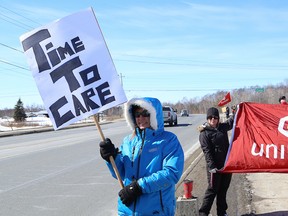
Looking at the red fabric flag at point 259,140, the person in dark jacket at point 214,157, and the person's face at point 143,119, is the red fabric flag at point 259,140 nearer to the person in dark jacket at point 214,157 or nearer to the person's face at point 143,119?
the person in dark jacket at point 214,157

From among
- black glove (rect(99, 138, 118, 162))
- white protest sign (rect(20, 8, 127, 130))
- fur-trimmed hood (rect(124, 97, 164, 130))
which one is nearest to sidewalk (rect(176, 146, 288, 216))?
fur-trimmed hood (rect(124, 97, 164, 130))

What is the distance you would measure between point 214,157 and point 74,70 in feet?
10.3

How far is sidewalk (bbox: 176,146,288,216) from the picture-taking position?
621cm

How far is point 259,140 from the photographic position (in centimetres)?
642

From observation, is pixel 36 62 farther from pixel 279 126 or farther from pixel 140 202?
pixel 279 126

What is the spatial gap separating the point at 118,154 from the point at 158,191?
0.49 meters

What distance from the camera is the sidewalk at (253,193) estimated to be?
6.21 metres

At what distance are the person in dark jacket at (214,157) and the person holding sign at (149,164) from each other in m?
2.48

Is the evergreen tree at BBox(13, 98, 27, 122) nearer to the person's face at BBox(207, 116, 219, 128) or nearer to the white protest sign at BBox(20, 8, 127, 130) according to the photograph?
the person's face at BBox(207, 116, 219, 128)

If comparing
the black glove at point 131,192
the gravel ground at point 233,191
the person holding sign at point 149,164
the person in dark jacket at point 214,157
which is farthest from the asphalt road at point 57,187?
the black glove at point 131,192

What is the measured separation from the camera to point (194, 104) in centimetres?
17425

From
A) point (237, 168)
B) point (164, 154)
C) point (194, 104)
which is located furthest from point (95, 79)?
point (194, 104)

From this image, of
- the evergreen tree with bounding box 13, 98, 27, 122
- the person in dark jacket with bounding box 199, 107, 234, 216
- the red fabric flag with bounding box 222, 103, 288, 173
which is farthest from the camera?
the evergreen tree with bounding box 13, 98, 27, 122

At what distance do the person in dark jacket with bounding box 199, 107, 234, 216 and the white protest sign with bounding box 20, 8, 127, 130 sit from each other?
2.76 metres
